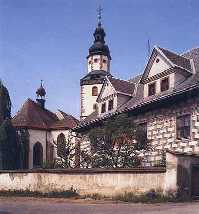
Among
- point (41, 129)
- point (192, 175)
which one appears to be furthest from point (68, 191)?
point (41, 129)

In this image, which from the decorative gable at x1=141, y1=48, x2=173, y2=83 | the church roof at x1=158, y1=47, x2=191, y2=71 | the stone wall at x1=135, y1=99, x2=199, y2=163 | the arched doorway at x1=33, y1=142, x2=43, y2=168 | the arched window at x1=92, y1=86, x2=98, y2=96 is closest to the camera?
the stone wall at x1=135, y1=99, x2=199, y2=163

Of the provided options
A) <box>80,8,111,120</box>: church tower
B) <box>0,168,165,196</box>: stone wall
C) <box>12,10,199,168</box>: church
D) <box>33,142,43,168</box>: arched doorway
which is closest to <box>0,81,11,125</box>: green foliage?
<box>33,142,43,168</box>: arched doorway

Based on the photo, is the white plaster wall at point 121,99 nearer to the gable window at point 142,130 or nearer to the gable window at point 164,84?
the gable window at point 142,130

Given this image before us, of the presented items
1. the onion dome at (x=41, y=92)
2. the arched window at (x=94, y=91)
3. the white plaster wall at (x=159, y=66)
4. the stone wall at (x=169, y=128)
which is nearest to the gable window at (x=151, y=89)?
the white plaster wall at (x=159, y=66)

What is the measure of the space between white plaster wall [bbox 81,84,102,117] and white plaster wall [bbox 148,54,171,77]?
73.0 feet

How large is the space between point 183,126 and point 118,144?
3.57m

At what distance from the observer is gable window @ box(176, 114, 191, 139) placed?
20.9 meters

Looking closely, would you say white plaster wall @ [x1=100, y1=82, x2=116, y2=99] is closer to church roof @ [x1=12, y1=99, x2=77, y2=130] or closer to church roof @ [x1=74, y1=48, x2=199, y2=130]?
church roof @ [x1=74, y1=48, x2=199, y2=130]

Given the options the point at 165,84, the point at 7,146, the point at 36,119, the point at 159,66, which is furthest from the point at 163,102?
the point at 36,119

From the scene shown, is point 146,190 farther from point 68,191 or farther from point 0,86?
point 0,86

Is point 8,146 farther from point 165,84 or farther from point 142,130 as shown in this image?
point 165,84

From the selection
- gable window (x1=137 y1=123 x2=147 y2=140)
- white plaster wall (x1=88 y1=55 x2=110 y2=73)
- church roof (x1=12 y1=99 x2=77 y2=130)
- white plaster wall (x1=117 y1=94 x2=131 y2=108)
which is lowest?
gable window (x1=137 y1=123 x2=147 y2=140)

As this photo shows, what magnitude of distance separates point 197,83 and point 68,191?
824 cm

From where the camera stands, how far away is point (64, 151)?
1056 inches
